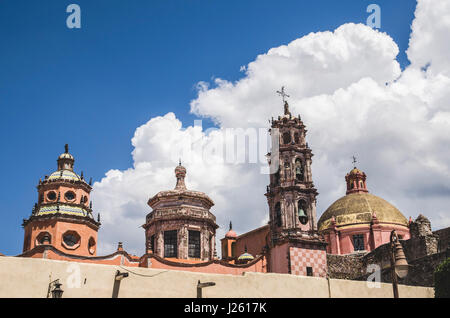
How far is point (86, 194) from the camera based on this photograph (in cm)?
3712

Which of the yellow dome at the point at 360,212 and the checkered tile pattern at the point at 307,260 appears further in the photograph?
the yellow dome at the point at 360,212

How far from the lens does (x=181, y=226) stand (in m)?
37.3

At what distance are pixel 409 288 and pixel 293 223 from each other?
1401 cm

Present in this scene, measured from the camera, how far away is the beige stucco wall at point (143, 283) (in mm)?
15914

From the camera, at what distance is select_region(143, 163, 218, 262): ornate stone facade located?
122 ft

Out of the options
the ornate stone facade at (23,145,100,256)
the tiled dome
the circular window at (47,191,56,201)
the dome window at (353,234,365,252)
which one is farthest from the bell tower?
the circular window at (47,191,56,201)

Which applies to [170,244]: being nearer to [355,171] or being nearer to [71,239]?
[71,239]

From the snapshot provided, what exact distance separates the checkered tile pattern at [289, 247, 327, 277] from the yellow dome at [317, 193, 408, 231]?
11889 millimetres

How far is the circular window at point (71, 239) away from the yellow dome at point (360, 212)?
23022mm

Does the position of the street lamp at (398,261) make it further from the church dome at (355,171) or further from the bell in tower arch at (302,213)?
the church dome at (355,171)

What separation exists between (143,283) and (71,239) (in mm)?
18744

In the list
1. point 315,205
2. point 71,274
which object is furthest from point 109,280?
point 315,205

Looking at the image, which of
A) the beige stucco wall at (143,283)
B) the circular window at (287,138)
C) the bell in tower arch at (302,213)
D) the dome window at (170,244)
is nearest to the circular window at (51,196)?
the dome window at (170,244)
